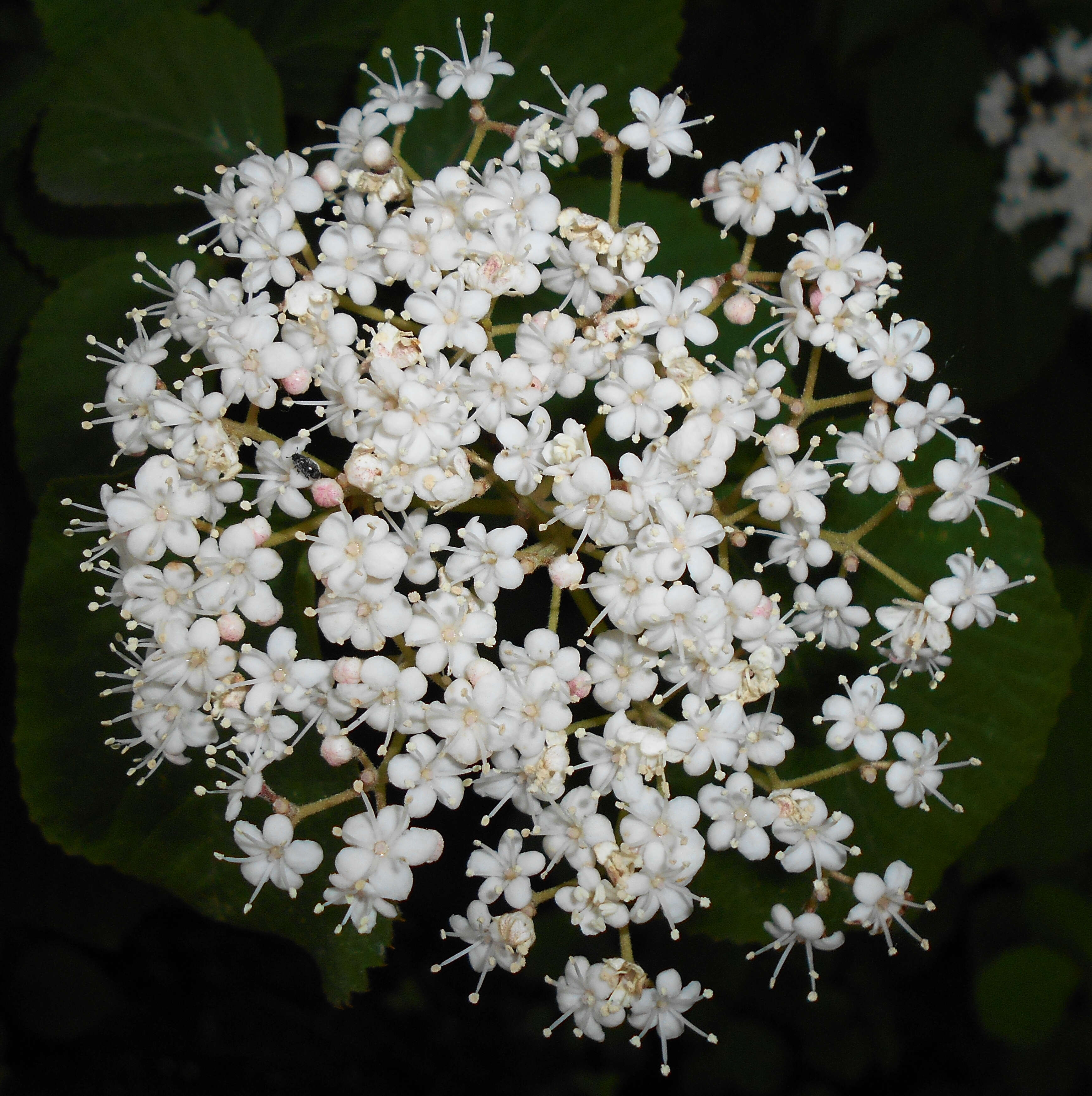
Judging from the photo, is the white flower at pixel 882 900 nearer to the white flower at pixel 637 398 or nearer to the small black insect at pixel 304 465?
the white flower at pixel 637 398

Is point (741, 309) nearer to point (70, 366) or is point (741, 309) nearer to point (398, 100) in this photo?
point (398, 100)

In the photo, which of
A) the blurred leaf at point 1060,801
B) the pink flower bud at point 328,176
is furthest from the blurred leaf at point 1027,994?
the pink flower bud at point 328,176

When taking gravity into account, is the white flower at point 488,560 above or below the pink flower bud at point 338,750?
above

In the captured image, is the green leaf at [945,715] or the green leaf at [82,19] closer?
the green leaf at [945,715]

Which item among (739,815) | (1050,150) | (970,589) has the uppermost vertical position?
(1050,150)

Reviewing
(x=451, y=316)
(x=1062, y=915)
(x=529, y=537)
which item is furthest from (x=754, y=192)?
(x=1062, y=915)

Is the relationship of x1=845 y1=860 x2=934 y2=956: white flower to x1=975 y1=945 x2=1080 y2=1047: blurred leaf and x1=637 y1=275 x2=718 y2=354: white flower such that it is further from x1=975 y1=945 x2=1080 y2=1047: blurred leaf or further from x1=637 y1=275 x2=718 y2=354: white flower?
x1=975 y1=945 x2=1080 y2=1047: blurred leaf
